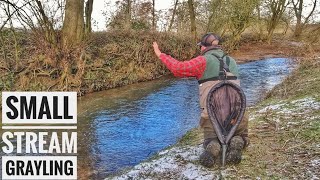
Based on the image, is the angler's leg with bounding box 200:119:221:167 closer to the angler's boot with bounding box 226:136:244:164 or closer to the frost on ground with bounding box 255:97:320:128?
the angler's boot with bounding box 226:136:244:164

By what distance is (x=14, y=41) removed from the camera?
1243cm

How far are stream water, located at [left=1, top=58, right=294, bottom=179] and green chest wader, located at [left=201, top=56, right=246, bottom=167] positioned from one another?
2424 millimetres

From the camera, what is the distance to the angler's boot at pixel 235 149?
443 centimetres

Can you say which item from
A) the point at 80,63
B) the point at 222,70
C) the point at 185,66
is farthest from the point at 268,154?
the point at 80,63

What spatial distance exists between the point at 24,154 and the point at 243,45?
25.2 metres

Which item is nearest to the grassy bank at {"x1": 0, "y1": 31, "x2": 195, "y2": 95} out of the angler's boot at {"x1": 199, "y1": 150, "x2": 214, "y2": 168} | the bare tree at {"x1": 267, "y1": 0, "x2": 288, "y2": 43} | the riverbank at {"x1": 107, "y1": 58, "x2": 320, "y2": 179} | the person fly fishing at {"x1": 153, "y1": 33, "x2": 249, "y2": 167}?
the riverbank at {"x1": 107, "y1": 58, "x2": 320, "y2": 179}

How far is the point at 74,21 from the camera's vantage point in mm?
13523

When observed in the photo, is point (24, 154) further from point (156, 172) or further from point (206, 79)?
point (206, 79)

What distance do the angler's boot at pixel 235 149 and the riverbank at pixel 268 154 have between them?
11 centimetres

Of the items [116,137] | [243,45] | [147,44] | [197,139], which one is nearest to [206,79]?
[197,139]

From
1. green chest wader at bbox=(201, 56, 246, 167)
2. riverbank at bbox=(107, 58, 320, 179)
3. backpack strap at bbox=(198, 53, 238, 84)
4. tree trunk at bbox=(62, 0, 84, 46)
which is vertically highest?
tree trunk at bbox=(62, 0, 84, 46)

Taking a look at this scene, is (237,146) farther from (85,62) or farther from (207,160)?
(85,62)

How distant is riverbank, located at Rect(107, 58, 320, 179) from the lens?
4430 millimetres

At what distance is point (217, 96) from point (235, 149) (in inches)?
28.8
